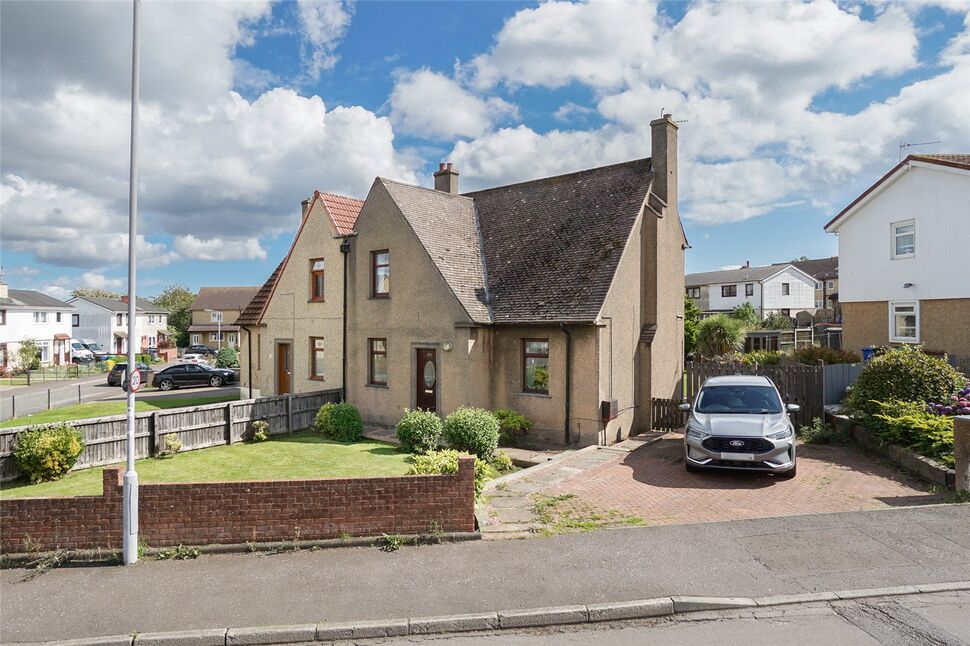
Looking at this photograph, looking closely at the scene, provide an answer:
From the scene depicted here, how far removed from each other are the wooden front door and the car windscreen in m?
16.8

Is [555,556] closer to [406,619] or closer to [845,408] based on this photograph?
[406,619]

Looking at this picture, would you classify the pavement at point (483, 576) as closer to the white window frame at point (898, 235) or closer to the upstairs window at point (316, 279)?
the upstairs window at point (316, 279)

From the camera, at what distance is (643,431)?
17.2 metres

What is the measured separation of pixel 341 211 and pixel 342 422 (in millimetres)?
8693

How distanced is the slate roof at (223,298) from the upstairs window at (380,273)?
6403cm

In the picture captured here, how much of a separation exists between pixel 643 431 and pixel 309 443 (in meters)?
10.4

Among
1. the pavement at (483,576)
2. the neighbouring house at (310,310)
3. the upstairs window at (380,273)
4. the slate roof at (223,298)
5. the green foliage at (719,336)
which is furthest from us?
Result: the slate roof at (223,298)

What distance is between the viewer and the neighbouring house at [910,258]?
66.8 feet

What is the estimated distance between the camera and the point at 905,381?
13.7m

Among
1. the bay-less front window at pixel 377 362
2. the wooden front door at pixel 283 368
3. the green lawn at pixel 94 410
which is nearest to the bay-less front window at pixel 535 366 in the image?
the bay-less front window at pixel 377 362

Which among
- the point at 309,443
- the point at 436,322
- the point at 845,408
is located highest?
the point at 436,322

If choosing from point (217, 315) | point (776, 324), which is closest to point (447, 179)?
point (776, 324)

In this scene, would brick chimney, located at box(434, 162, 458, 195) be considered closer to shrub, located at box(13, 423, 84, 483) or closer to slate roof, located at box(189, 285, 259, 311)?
shrub, located at box(13, 423, 84, 483)

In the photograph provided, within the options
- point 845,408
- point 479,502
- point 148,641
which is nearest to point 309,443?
point 479,502
